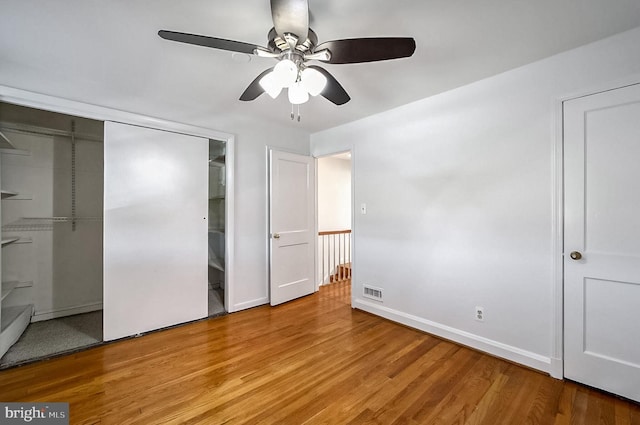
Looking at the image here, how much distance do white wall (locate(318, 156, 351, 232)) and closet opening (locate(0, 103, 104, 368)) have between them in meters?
3.40

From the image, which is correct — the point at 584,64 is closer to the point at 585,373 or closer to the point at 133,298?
the point at 585,373

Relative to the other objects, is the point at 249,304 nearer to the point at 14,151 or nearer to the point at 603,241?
the point at 14,151

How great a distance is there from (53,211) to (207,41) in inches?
126

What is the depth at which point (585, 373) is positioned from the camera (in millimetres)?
1880

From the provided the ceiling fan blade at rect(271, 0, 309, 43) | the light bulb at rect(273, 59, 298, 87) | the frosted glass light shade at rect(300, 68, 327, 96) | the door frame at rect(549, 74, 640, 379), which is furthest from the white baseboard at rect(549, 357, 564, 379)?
the ceiling fan blade at rect(271, 0, 309, 43)

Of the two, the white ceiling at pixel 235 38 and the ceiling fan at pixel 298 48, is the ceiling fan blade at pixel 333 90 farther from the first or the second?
the white ceiling at pixel 235 38

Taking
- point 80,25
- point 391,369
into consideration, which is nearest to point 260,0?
point 80,25

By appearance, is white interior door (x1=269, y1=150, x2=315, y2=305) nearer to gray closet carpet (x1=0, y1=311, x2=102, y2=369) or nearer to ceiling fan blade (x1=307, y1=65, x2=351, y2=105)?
ceiling fan blade (x1=307, y1=65, x2=351, y2=105)

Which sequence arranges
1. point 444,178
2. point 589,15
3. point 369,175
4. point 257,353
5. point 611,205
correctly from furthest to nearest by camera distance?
1. point 369,175
2. point 444,178
3. point 257,353
4. point 611,205
5. point 589,15

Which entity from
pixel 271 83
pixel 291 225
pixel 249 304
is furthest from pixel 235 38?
pixel 249 304

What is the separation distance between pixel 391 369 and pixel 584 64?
263 cm

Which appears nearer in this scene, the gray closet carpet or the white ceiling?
the white ceiling

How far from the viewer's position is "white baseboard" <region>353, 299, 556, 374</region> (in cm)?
209

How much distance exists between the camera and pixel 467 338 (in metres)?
2.44
